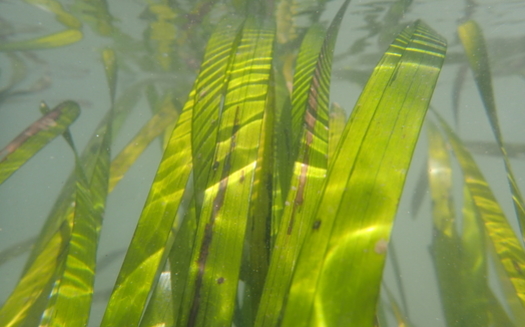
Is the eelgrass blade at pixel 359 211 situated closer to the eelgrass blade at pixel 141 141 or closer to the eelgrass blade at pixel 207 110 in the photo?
the eelgrass blade at pixel 207 110

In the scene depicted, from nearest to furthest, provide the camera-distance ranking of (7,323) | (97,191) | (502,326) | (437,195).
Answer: (7,323) < (97,191) < (502,326) < (437,195)

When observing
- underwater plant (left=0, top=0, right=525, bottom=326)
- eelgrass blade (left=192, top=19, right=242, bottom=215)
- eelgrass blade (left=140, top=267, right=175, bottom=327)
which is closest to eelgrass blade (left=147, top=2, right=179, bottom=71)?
underwater plant (left=0, top=0, right=525, bottom=326)

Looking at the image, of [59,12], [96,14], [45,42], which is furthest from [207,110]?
[59,12]

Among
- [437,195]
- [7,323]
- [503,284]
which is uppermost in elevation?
[7,323]

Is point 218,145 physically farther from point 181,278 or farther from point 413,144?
point 413,144

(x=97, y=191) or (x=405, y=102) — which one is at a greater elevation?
(x=405, y=102)

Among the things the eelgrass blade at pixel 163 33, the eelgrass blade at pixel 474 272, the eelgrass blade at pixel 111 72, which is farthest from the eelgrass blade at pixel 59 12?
the eelgrass blade at pixel 474 272

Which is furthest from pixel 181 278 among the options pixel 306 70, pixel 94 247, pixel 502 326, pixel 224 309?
pixel 502 326

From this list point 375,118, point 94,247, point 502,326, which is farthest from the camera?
point 502,326
